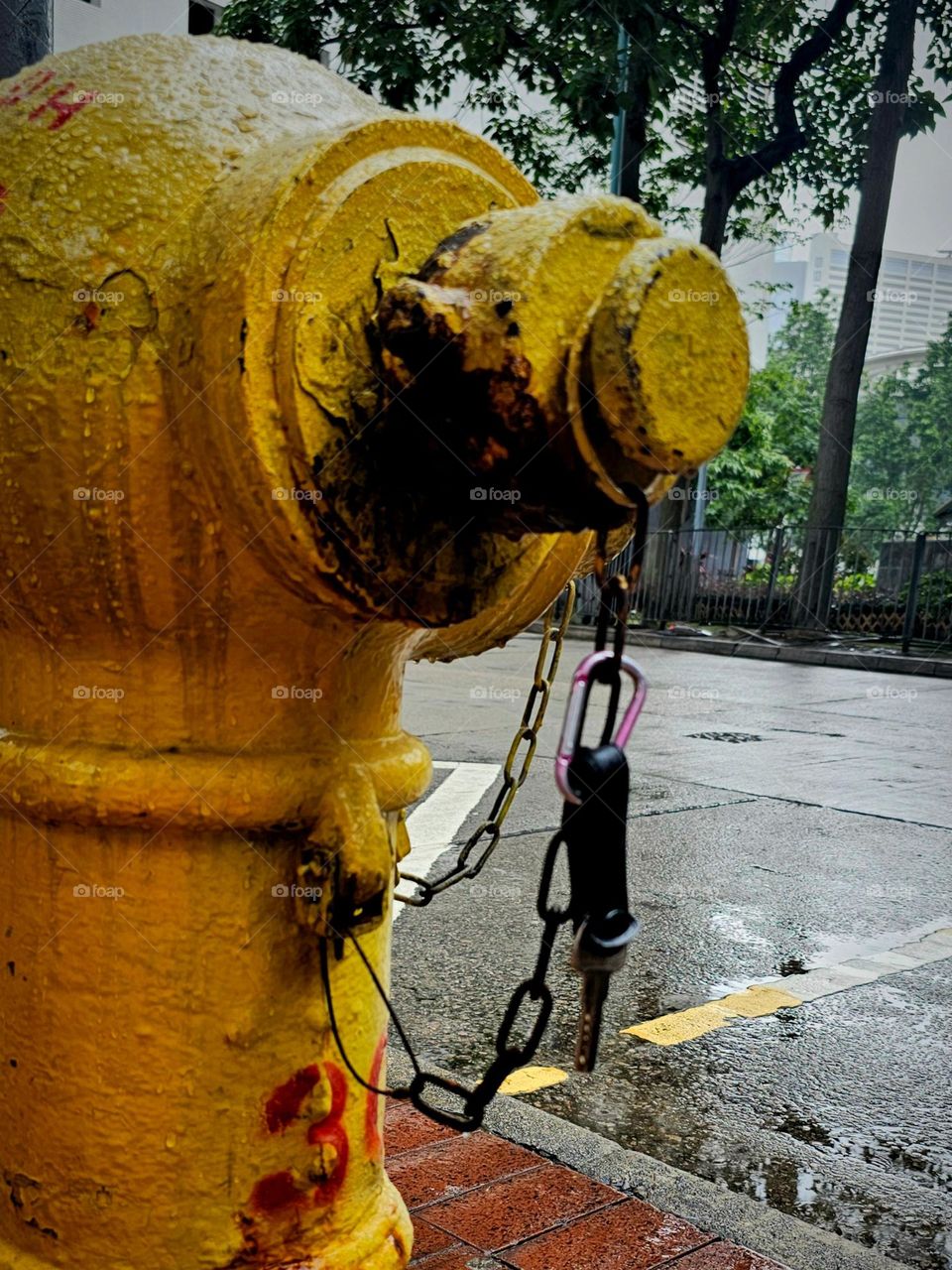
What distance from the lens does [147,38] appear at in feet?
5.53

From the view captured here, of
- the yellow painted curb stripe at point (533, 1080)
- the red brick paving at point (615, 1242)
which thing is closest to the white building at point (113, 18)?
the yellow painted curb stripe at point (533, 1080)

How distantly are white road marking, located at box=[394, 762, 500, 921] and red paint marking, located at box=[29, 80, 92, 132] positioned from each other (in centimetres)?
329

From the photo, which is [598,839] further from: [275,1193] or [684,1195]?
[684,1195]

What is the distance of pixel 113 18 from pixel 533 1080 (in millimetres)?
21013

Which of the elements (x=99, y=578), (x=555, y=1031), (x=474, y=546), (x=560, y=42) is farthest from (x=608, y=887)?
(x=560, y=42)

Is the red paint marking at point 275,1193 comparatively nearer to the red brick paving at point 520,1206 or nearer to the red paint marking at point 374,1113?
the red paint marking at point 374,1113

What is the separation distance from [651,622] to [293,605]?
19.5m

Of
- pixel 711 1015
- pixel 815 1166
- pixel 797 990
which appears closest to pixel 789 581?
pixel 797 990

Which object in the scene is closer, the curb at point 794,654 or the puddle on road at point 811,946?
the puddle on road at point 811,946

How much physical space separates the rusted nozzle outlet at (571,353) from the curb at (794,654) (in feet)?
45.9

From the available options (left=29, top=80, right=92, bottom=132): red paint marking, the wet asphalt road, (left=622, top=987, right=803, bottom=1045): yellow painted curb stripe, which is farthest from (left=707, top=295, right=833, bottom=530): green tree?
(left=29, top=80, right=92, bottom=132): red paint marking

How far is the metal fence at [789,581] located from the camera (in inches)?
719

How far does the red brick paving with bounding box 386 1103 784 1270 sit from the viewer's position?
2082 millimetres

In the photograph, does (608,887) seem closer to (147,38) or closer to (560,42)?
(147,38)
